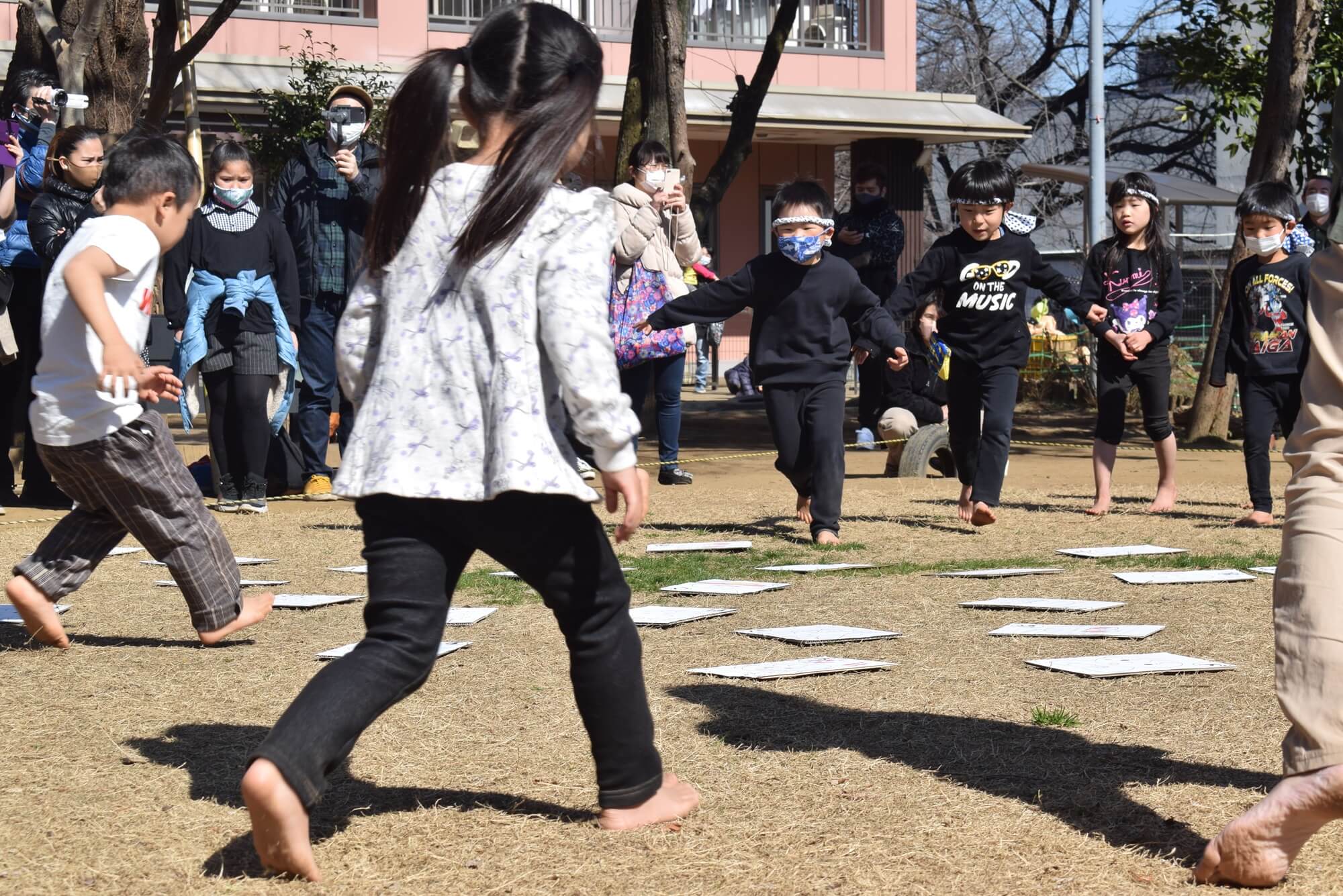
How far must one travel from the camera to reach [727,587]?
658cm

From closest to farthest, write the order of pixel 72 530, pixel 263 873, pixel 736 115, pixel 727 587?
pixel 263 873 < pixel 72 530 < pixel 727 587 < pixel 736 115

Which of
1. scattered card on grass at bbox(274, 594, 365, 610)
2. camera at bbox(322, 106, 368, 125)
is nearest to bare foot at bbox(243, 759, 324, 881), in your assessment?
scattered card on grass at bbox(274, 594, 365, 610)

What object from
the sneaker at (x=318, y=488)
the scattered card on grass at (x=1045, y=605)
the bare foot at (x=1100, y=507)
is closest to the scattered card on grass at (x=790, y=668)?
the scattered card on grass at (x=1045, y=605)

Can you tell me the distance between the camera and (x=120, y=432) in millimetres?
5004

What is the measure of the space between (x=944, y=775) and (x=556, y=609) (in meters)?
1.08

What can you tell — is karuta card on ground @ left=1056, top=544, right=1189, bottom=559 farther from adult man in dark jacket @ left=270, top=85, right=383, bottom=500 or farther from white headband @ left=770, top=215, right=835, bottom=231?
adult man in dark jacket @ left=270, top=85, right=383, bottom=500

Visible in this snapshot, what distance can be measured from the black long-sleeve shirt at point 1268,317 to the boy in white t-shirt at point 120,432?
551 centimetres

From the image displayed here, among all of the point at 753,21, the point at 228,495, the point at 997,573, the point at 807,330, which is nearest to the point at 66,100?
the point at 228,495

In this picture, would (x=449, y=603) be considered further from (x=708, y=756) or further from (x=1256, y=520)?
(x=1256, y=520)

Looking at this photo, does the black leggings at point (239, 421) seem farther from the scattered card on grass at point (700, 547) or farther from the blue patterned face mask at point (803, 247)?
the blue patterned face mask at point (803, 247)

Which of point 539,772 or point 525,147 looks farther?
point 539,772

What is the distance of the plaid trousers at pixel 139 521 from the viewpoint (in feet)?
16.5

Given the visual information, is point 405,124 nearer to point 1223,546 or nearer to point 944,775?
point 944,775

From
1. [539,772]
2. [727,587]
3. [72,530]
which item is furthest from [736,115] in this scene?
[539,772]
